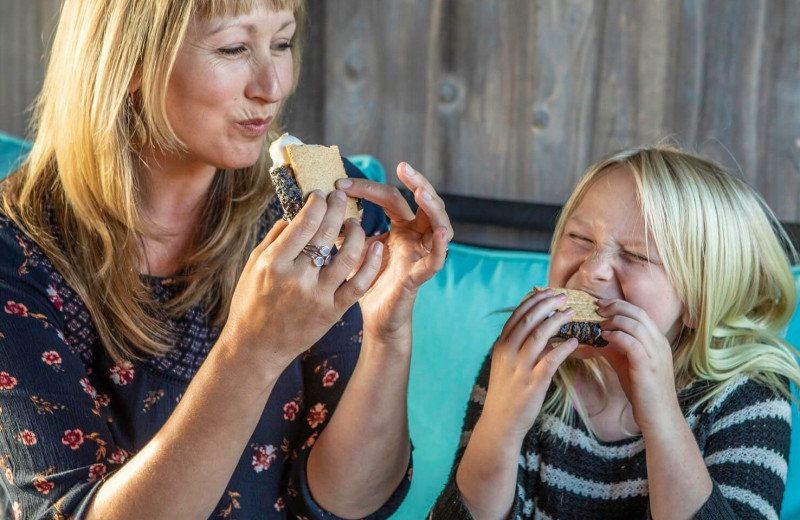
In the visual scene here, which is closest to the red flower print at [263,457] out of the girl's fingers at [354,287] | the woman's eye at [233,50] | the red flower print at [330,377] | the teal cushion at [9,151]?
the red flower print at [330,377]

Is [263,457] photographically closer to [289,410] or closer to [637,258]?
[289,410]

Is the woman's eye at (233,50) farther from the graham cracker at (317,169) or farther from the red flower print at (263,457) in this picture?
the red flower print at (263,457)

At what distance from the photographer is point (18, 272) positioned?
136cm

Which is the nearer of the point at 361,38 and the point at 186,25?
the point at 186,25

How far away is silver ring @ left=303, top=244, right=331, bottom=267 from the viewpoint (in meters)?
1.06

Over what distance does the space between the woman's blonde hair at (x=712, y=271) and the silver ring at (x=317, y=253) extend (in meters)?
0.59

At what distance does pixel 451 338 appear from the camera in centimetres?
186

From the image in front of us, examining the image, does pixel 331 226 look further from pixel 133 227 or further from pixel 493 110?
pixel 493 110

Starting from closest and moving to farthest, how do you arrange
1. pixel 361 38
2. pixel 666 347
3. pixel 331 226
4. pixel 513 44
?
pixel 331 226
pixel 666 347
pixel 513 44
pixel 361 38

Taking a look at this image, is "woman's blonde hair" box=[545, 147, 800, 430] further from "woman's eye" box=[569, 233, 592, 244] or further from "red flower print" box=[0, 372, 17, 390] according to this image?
"red flower print" box=[0, 372, 17, 390]

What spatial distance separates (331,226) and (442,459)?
2.72ft

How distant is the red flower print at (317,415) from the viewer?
59.1 inches

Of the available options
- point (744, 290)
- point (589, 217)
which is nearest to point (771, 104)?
point (744, 290)

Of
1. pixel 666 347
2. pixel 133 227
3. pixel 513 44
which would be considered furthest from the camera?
pixel 513 44
